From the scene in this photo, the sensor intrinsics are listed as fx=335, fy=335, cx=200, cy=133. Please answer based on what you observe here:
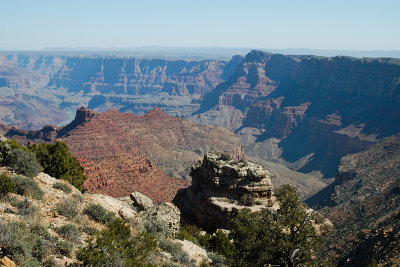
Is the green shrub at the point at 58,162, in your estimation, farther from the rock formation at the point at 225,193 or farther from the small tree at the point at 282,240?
the small tree at the point at 282,240

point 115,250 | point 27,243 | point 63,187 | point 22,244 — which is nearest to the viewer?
point 22,244

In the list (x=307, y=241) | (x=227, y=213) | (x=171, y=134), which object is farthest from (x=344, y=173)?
(x=307, y=241)

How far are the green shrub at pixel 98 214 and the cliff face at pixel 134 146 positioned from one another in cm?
3424

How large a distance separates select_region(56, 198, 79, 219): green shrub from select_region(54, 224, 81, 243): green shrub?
5.45 feet

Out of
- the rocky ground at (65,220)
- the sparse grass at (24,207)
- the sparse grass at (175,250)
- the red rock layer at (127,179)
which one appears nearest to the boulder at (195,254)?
the rocky ground at (65,220)

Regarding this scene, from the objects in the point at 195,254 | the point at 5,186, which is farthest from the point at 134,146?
the point at 5,186

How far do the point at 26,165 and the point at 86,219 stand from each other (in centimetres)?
497

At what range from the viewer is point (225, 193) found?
105 ft

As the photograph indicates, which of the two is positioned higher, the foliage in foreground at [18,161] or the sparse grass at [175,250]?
the foliage in foreground at [18,161]

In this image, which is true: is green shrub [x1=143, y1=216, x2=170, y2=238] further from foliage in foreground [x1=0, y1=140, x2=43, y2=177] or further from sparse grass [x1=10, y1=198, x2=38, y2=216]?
foliage in foreground [x1=0, y1=140, x2=43, y2=177]

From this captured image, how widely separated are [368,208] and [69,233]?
43.7 metres

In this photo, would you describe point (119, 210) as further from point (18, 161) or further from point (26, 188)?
point (18, 161)

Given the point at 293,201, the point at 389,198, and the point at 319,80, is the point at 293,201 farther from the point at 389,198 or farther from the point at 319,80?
the point at 319,80

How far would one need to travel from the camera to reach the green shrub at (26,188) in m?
14.4
